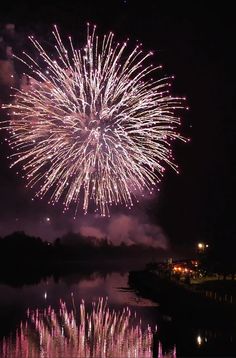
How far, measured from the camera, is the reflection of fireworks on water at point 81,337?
27047mm

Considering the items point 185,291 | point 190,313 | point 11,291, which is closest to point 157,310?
point 185,291

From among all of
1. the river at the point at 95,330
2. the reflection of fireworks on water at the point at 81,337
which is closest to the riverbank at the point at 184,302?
the river at the point at 95,330

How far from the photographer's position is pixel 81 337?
31016 mm

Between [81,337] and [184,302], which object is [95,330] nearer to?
[81,337]

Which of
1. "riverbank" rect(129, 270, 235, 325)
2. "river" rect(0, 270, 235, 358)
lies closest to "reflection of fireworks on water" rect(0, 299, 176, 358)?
"river" rect(0, 270, 235, 358)

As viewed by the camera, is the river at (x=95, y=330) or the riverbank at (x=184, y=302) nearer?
the river at (x=95, y=330)

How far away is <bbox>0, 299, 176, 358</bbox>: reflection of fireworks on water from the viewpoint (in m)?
27.0

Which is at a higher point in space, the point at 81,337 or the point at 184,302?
the point at 184,302

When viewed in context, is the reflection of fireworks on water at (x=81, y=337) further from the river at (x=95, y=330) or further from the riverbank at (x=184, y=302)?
the riverbank at (x=184, y=302)

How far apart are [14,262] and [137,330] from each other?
77.9 meters

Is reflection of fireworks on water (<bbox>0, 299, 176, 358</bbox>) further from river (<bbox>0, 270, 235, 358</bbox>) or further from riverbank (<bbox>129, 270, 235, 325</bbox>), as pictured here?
riverbank (<bbox>129, 270, 235, 325</bbox>)

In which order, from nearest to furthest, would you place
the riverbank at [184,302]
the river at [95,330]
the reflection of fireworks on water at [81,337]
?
the reflection of fireworks on water at [81,337]
the river at [95,330]
the riverbank at [184,302]

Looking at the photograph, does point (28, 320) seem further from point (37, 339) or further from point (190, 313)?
point (190, 313)

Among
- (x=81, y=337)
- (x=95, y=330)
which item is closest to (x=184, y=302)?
(x=95, y=330)
